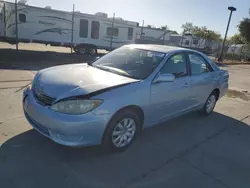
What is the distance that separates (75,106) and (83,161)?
0.80 m

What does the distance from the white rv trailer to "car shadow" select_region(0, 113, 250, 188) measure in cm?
1324

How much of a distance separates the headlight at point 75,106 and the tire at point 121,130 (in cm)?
39

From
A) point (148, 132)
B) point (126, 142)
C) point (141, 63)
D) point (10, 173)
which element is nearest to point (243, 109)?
point (148, 132)

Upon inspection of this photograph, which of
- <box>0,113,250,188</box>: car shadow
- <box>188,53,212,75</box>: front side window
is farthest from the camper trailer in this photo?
<box>0,113,250,188</box>: car shadow

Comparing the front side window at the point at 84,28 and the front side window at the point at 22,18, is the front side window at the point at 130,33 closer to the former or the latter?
the front side window at the point at 84,28

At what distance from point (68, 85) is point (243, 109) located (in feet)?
17.5

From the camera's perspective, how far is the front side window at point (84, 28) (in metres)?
16.6

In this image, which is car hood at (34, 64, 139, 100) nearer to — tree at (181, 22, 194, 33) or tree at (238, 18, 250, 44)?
tree at (238, 18, 250, 44)

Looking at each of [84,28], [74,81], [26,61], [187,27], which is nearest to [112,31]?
[84,28]

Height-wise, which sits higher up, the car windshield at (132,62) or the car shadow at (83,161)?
the car windshield at (132,62)

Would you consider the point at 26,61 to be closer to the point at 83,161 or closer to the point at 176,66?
the point at 176,66

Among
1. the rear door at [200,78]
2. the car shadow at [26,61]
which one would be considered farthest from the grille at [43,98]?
the car shadow at [26,61]

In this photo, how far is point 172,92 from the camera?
3885 millimetres

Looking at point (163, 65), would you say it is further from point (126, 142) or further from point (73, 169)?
point (73, 169)
